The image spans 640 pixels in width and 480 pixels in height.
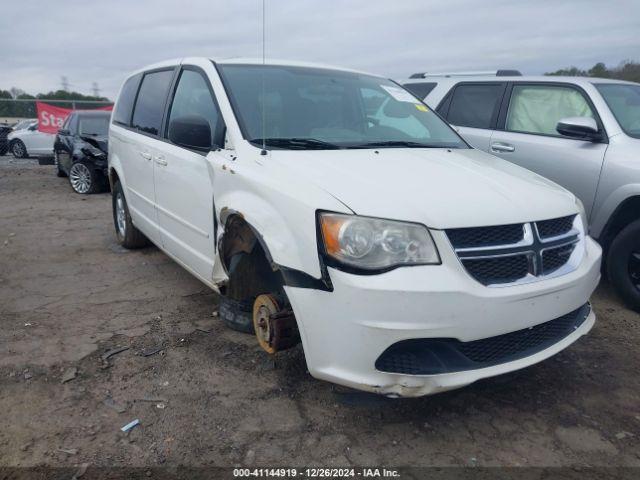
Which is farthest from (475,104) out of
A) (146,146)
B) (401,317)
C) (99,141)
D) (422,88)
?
(99,141)

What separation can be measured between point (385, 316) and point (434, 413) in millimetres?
817

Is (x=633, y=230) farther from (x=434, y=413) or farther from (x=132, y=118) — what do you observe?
(x=132, y=118)

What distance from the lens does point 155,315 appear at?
396cm

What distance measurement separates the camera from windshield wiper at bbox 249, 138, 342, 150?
9.84 feet

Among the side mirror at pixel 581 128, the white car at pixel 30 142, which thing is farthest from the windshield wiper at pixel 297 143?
the white car at pixel 30 142

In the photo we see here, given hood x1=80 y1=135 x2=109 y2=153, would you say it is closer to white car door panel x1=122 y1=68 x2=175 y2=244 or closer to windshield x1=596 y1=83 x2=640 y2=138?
white car door panel x1=122 y1=68 x2=175 y2=244

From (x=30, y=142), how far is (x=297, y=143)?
16126mm

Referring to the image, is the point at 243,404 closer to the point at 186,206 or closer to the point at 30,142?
the point at 186,206

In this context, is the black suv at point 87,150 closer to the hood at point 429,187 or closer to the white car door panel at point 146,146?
the white car door panel at point 146,146

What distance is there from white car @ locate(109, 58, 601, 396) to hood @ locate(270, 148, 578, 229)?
1cm

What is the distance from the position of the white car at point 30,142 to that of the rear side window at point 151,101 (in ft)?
41.6

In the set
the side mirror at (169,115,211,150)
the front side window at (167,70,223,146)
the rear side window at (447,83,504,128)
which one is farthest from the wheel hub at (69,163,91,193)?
the side mirror at (169,115,211,150)

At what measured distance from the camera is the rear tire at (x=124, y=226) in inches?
216

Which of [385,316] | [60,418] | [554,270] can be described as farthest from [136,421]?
[554,270]
